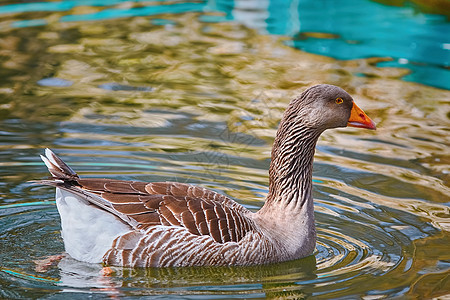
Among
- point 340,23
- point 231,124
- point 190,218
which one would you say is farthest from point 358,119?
point 340,23

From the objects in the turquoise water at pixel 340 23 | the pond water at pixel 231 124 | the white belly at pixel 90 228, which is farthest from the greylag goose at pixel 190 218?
the turquoise water at pixel 340 23

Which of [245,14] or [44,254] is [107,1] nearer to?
[245,14]

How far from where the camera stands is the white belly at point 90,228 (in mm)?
7617

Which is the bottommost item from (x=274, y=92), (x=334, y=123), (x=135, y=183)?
Result: (x=274, y=92)

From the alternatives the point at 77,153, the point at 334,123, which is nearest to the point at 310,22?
the point at 77,153

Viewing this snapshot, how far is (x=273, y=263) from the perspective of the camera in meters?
8.00

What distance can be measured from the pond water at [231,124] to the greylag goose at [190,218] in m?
0.18

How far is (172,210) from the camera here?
7.71 m

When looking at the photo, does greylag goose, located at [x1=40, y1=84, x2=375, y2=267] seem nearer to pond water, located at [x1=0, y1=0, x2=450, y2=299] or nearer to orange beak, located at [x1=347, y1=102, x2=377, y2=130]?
orange beak, located at [x1=347, y1=102, x2=377, y2=130]

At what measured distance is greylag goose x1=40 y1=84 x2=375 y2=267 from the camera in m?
7.63

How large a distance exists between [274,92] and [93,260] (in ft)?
24.2

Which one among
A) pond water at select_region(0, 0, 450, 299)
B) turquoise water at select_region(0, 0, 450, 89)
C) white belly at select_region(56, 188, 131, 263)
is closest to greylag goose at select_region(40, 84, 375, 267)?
white belly at select_region(56, 188, 131, 263)

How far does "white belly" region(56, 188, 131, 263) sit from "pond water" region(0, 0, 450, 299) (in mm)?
233

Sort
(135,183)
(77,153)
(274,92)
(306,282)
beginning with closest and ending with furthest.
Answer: (306,282) → (135,183) → (77,153) → (274,92)
